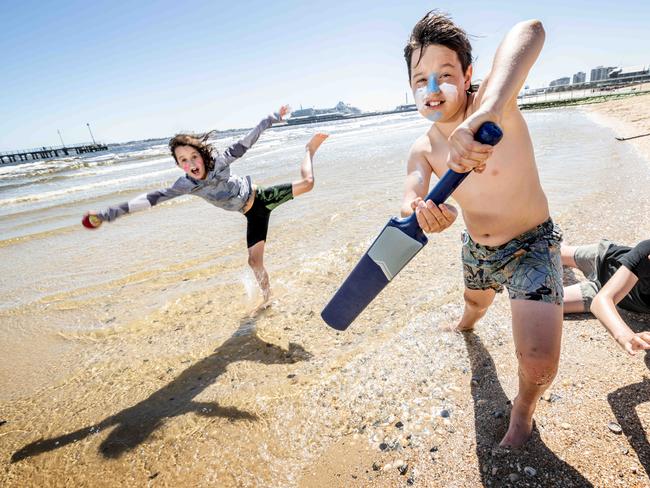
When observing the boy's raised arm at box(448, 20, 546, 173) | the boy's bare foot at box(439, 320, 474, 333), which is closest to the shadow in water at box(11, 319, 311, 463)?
the boy's bare foot at box(439, 320, 474, 333)

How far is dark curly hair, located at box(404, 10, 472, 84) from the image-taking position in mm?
1866

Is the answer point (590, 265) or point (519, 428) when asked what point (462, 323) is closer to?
point (519, 428)

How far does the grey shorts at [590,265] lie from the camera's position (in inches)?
110

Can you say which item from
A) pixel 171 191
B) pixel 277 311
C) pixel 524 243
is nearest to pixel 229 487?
pixel 277 311

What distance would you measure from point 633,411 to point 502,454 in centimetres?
81

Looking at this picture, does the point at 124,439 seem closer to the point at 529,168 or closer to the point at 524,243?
the point at 524,243

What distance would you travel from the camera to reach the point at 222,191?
385 cm

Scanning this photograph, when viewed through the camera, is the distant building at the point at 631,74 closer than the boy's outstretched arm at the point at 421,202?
No

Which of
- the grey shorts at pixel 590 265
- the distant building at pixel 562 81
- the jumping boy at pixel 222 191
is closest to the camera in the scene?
the grey shorts at pixel 590 265

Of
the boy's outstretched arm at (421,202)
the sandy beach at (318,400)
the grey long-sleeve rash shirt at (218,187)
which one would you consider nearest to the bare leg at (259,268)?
the sandy beach at (318,400)

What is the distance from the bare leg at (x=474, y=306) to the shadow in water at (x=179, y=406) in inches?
49.4

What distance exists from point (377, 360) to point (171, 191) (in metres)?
2.65

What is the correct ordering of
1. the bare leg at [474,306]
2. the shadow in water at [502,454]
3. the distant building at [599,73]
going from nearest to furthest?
1. the shadow in water at [502,454]
2. the bare leg at [474,306]
3. the distant building at [599,73]

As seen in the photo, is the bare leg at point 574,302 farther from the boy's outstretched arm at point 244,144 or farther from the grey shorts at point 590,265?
the boy's outstretched arm at point 244,144
